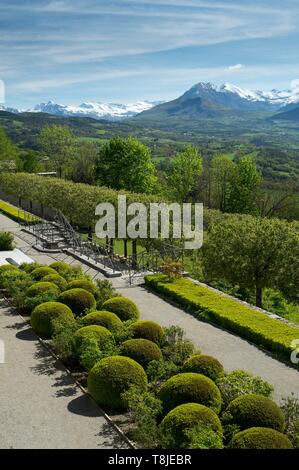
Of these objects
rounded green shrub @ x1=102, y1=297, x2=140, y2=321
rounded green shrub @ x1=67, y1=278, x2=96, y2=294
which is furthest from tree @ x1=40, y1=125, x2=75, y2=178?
rounded green shrub @ x1=102, y1=297, x2=140, y2=321

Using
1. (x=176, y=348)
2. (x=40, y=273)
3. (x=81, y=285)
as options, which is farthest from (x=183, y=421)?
(x=40, y=273)

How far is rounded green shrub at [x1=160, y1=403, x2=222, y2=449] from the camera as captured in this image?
11.6 m

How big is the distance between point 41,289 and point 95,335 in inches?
245

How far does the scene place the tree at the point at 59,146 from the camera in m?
85.2

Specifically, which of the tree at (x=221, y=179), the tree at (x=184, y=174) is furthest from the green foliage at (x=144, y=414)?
the tree at (x=221, y=179)

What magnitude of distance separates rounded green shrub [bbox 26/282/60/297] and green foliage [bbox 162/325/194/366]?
6.36 m

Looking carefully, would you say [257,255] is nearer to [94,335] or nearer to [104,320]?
[104,320]

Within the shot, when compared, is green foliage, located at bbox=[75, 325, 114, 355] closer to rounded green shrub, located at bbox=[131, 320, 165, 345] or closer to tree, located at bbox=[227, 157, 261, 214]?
rounded green shrub, located at bbox=[131, 320, 165, 345]

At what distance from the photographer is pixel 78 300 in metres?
20.9

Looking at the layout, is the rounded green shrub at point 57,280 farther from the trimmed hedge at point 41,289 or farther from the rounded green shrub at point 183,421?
the rounded green shrub at point 183,421

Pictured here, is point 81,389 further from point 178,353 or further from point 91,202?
point 91,202

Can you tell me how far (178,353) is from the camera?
16562 millimetres

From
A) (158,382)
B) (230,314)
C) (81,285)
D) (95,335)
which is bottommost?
(158,382)

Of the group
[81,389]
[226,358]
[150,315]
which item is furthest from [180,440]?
[150,315]
